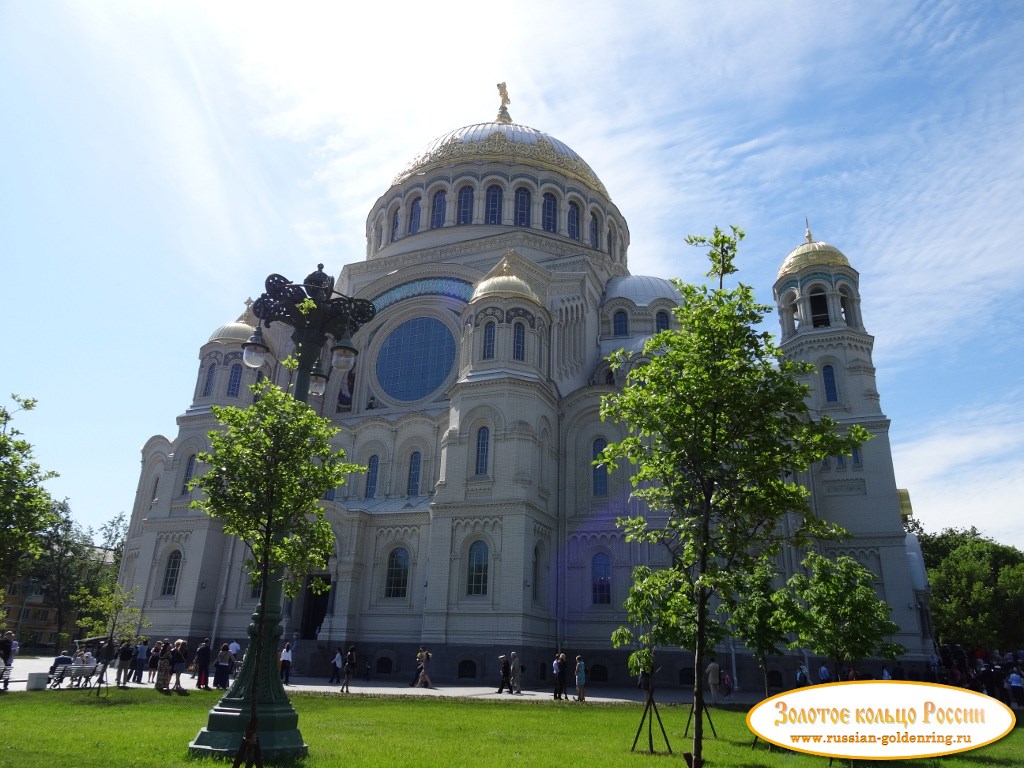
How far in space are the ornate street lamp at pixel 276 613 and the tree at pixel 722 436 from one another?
5.10 meters

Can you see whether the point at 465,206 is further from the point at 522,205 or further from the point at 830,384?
the point at 830,384

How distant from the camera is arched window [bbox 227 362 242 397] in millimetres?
36188

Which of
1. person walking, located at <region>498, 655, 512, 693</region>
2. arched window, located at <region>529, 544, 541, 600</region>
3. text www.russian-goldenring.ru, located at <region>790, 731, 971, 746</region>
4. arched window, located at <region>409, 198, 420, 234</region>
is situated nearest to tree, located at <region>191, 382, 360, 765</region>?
text www.russian-goldenring.ru, located at <region>790, 731, 971, 746</region>

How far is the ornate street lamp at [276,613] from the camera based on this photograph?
9891mm

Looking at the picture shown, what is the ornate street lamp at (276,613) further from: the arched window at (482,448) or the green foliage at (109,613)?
the arched window at (482,448)

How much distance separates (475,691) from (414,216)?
29.4 m

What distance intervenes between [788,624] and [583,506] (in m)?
15.4

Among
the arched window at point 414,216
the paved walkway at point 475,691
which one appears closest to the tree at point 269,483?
the paved walkway at point 475,691

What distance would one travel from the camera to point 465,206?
42688 mm

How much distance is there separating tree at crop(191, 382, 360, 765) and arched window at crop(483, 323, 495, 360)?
19386 millimetres

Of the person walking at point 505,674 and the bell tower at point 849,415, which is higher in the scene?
the bell tower at point 849,415

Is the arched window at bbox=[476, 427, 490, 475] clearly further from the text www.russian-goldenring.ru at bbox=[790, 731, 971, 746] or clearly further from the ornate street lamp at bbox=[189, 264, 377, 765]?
the text www.russian-goldenring.ru at bbox=[790, 731, 971, 746]

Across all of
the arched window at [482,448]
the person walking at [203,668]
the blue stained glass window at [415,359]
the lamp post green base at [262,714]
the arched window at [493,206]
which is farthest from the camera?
the arched window at [493,206]

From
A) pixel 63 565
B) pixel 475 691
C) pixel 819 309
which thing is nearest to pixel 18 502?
pixel 475 691
